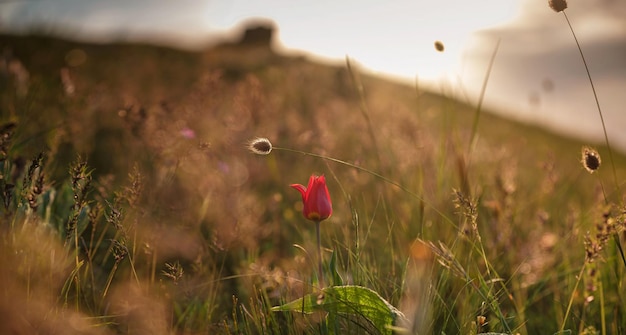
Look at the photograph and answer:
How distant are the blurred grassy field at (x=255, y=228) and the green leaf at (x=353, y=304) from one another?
0.07 meters

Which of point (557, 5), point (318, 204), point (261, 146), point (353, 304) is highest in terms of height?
point (557, 5)

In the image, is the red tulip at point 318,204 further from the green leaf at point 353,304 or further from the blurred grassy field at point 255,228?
the green leaf at point 353,304

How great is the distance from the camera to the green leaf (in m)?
1.49

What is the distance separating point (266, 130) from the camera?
4086mm

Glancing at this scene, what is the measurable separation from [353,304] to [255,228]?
3.41 ft

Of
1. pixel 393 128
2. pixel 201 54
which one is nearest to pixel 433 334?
pixel 393 128

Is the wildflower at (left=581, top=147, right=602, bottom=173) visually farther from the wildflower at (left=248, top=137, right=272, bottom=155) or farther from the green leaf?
the wildflower at (left=248, top=137, right=272, bottom=155)

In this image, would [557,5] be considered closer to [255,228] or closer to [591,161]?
[591,161]

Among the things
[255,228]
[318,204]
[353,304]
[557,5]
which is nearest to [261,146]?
[318,204]

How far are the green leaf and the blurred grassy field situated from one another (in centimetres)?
7

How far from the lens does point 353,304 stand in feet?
5.00

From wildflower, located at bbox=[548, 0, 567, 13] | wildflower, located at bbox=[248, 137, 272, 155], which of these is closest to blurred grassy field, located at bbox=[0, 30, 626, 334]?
wildflower, located at bbox=[248, 137, 272, 155]

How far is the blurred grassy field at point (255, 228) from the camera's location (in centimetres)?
164

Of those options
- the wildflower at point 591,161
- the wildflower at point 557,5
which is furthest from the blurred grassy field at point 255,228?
the wildflower at point 557,5
